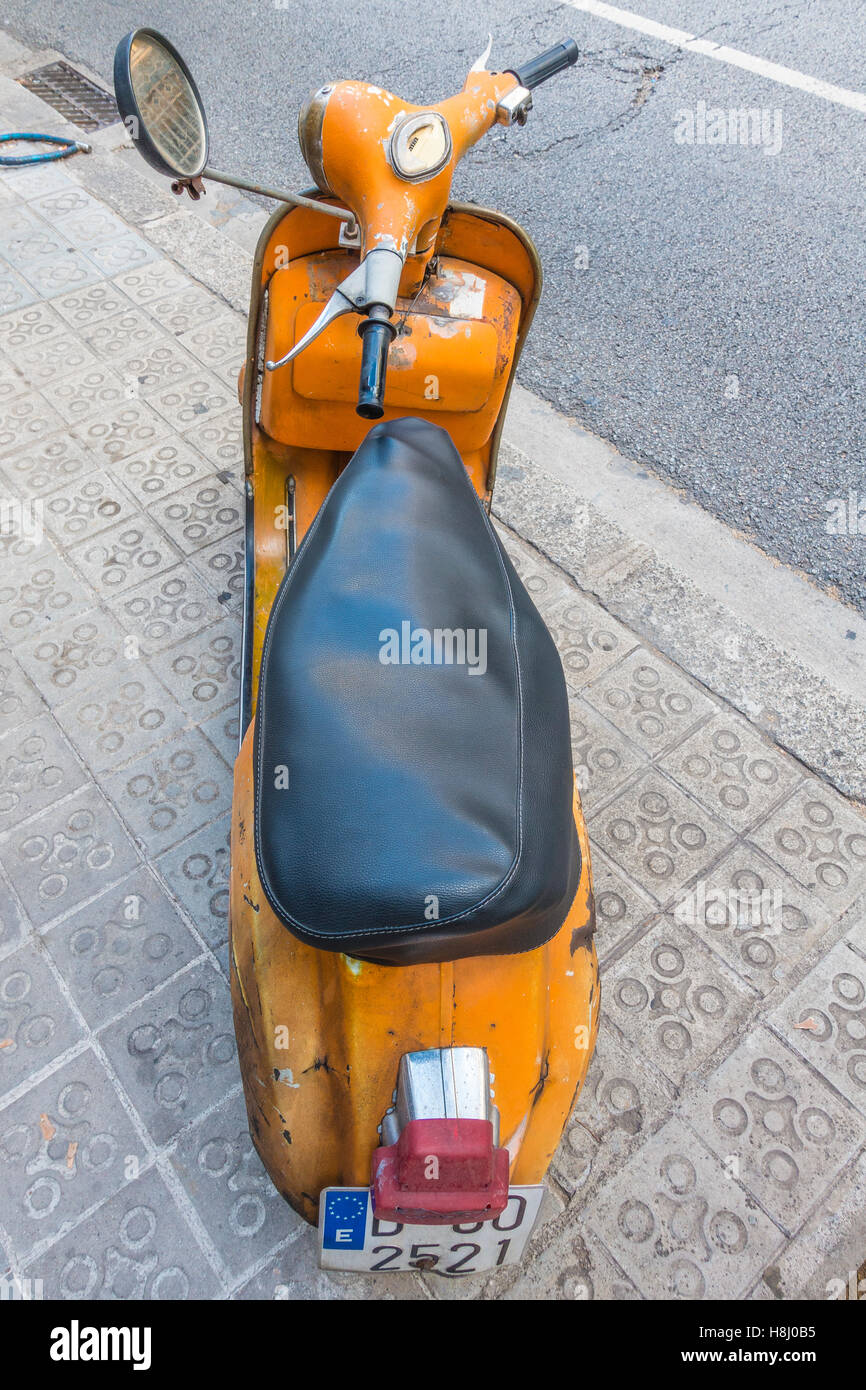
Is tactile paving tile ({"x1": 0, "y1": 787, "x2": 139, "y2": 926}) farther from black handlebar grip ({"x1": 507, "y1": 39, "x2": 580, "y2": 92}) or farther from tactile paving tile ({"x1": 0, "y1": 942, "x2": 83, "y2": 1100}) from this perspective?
black handlebar grip ({"x1": 507, "y1": 39, "x2": 580, "y2": 92})

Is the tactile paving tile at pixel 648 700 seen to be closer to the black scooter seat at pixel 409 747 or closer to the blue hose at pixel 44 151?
the black scooter seat at pixel 409 747

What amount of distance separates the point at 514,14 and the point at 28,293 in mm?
3784

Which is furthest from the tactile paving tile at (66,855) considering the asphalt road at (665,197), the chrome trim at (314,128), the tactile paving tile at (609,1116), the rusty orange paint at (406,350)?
the asphalt road at (665,197)

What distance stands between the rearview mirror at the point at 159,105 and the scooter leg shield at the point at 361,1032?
→ 1080 mm

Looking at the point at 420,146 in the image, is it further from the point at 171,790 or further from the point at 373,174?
the point at 171,790

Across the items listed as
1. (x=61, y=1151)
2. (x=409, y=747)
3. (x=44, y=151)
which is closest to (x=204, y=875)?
(x=61, y=1151)

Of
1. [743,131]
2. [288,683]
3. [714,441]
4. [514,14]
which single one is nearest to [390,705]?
[288,683]

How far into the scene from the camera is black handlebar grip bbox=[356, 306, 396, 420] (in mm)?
1522

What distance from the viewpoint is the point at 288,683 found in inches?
47.8

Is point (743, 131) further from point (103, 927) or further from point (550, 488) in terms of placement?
point (103, 927)

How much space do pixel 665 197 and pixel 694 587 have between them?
2610 millimetres

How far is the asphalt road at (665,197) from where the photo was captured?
3.37 m

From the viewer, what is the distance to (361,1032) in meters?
1.35

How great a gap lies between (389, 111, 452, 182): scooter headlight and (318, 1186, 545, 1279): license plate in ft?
6.05
